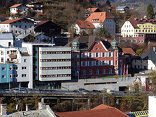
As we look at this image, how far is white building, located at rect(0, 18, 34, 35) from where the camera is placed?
301 ft

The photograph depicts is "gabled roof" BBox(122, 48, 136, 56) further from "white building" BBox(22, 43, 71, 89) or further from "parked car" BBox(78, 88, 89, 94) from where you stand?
"parked car" BBox(78, 88, 89, 94)

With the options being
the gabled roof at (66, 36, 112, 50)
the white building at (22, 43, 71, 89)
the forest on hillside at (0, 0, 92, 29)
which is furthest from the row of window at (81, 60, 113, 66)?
the forest on hillside at (0, 0, 92, 29)

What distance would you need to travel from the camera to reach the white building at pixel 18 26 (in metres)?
91.7

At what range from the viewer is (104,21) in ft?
342

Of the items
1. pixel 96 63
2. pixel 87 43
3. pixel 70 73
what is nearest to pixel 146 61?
pixel 96 63

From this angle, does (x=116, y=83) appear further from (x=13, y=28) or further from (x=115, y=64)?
(x=13, y=28)

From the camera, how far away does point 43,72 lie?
67375 mm

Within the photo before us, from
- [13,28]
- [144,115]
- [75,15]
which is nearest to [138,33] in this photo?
[75,15]

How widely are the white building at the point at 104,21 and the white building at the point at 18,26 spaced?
17.1 meters

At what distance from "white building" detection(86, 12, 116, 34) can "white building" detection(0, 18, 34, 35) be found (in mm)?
17094

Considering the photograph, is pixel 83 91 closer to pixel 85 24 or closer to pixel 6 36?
pixel 6 36

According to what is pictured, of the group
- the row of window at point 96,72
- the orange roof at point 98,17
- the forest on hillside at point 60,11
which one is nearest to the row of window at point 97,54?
the row of window at point 96,72

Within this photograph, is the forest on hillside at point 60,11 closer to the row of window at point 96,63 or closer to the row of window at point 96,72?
the row of window at point 96,63

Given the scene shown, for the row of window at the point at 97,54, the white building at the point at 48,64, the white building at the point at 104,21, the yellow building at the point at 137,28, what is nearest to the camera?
the white building at the point at 48,64
